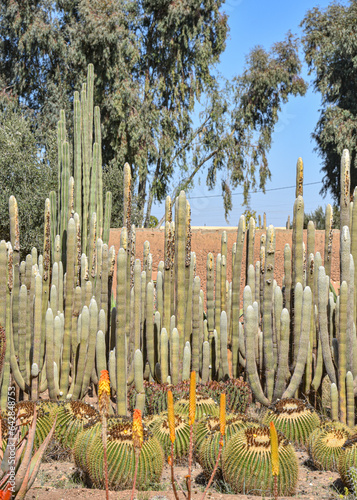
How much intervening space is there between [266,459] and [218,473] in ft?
1.39

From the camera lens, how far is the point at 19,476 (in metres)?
2.44

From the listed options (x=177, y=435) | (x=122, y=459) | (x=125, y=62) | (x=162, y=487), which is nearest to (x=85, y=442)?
(x=122, y=459)

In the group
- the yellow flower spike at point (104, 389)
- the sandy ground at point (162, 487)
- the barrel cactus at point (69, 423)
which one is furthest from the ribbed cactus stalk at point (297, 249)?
the yellow flower spike at point (104, 389)

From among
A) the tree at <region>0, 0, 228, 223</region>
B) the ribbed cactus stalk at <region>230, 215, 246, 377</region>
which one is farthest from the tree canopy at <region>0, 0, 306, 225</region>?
the ribbed cactus stalk at <region>230, 215, 246, 377</region>

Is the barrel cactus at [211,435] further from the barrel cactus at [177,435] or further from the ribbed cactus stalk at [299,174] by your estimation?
the ribbed cactus stalk at [299,174]

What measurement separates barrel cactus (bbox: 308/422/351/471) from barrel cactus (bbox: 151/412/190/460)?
2.80 ft

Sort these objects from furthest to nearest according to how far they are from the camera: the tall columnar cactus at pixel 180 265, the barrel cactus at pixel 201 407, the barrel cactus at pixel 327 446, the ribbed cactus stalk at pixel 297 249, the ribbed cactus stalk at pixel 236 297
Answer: the ribbed cactus stalk at pixel 236 297
the tall columnar cactus at pixel 180 265
the ribbed cactus stalk at pixel 297 249
the barrel cactus at pixel 201 407
the barrel cactus at pixel 327 446

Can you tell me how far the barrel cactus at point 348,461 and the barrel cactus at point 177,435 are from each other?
992mm

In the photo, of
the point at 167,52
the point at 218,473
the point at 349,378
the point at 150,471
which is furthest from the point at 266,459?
the point at 167,52

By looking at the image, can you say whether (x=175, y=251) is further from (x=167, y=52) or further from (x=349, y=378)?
(x=167, y=52)

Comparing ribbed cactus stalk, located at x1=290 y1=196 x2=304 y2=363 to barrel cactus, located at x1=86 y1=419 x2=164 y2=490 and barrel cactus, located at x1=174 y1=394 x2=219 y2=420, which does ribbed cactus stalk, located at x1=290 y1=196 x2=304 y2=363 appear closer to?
barrel cactus, located at x1=174 y1=394 x2=219 y2=420

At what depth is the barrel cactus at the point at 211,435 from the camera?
3.59 metres

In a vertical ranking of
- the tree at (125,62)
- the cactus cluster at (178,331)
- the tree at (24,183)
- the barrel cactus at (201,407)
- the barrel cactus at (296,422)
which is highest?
the tree at (125,62)

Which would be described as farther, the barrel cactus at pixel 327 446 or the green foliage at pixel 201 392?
the green foliage at pixel 201 392
